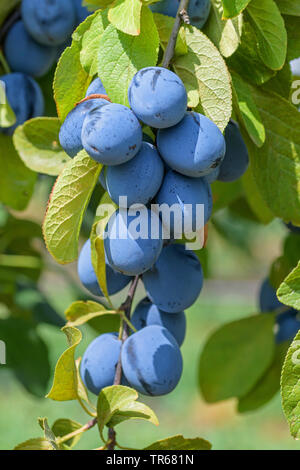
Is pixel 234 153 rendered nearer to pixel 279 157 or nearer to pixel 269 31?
pixel 279 157

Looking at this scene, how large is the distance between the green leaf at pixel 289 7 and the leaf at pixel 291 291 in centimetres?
29

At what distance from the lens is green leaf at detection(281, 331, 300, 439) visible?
0.57 meters

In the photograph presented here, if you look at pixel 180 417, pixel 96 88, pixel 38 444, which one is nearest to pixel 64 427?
pixel 38 444

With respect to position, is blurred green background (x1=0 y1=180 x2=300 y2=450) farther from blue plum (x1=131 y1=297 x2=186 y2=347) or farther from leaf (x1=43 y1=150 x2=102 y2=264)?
leaf (x1=43 y1=150 x2=102 y2=264)

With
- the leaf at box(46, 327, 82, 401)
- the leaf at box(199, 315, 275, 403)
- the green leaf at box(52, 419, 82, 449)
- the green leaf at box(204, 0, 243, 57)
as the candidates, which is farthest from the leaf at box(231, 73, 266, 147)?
the leaf at box(199, 315, 275, 403)

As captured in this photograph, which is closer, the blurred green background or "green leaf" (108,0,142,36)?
"green leaf" (108,0,142,36)

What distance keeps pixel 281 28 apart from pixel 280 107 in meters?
0.10

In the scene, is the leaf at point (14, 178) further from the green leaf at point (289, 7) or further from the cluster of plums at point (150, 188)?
the green leaf at point (289, 7)

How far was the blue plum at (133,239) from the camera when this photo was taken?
604 millimetres

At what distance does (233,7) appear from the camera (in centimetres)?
58

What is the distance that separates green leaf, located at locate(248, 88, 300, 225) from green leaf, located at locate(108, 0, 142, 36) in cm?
20

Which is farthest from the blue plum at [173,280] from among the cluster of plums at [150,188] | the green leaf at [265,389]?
the green leaf at [265,389]
